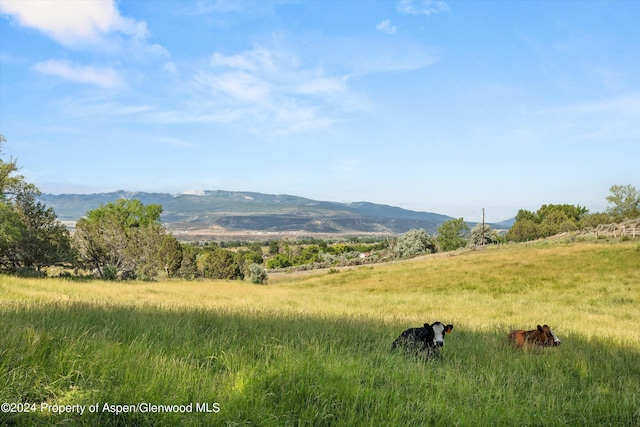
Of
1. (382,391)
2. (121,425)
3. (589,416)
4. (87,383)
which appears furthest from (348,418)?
(589,416)

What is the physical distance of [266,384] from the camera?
458 cm

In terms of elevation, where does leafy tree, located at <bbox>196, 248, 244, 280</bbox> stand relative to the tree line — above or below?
below

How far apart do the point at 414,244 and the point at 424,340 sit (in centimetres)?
10488

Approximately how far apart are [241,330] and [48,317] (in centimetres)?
→ 326

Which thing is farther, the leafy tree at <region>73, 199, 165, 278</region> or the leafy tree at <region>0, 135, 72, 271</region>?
the leafy tree at <region>73, 199, 165, 278</region>

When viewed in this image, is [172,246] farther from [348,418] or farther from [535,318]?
[348,418]

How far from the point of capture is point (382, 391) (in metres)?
4.61

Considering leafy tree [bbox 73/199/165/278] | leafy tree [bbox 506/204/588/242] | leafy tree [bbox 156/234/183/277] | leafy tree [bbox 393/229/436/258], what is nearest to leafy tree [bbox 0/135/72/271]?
leafy tree [bbox 73/199/165/278]

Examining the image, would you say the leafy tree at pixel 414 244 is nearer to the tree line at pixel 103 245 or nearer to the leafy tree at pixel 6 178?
the tree line at pixel 103 245

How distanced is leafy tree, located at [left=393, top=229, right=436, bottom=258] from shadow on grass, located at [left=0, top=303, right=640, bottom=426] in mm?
100818

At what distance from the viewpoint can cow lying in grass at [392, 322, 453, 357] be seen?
7312 mm

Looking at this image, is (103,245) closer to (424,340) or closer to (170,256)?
(170,256)

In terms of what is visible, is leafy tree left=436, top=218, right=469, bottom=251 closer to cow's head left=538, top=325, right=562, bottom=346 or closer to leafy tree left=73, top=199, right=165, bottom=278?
leafy tree left=73, top=199, right=165, bottom=278

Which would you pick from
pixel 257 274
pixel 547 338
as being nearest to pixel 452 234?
pixel 257 274
